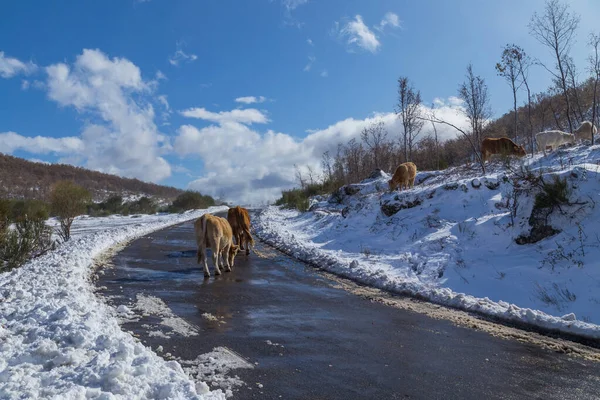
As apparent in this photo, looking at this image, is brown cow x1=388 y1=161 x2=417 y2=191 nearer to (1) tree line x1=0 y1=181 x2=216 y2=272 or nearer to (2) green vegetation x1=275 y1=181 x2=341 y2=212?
(1) tree line x1=0 y1=181 x2=216 y2=272

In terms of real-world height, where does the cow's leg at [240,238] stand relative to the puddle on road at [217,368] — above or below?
above

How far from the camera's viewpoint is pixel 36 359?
4297 millimetres

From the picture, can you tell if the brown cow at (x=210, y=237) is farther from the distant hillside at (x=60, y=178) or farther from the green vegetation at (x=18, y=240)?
the distant hillside at (x=60, y=178)

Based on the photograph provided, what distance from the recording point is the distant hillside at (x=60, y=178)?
109688mm

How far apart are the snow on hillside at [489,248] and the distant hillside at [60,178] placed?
8903 cm

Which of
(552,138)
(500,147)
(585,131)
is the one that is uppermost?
(585,131)

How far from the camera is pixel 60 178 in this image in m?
109

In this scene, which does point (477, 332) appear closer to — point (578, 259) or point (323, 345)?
point (323, 345)

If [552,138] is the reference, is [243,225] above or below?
below

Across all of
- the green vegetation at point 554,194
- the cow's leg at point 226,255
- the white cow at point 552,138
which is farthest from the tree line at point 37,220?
the white cow at point 552,138

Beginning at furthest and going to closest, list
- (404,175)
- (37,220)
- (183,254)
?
(404,175) → (37,220) → (183,254)

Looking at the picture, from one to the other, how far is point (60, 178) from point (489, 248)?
11774 centimetres

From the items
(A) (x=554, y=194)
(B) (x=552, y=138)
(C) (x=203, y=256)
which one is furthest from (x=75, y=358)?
(B) (x=552, y=138)

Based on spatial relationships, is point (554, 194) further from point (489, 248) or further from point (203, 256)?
point (203, 256)
